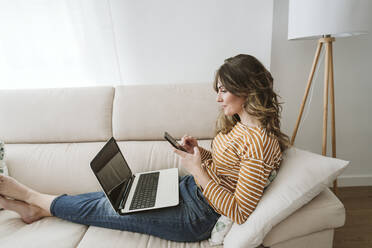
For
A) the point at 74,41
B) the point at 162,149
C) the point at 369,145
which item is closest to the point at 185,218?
the point at 162,149

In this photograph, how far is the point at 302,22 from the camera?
3.85ft

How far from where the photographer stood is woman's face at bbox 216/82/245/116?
3.05ft

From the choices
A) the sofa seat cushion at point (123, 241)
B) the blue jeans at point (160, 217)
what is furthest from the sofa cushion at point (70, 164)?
the sofa seat cushion at point (123, 241)

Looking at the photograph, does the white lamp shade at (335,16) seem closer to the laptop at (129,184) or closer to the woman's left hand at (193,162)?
the woman's left hand at (193,162)

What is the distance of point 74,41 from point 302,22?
1483 millimetres

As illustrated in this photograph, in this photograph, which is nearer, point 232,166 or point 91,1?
point 232,166

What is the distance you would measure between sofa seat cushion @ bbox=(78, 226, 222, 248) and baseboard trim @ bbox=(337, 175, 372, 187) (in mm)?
1551

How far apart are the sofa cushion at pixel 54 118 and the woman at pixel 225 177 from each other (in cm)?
35

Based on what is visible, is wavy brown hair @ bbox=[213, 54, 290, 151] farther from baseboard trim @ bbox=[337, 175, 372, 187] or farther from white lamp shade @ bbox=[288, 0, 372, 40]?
baseboard trim @ bbox=[337, 175, 372, 187]

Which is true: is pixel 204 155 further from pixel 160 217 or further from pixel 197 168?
pixel 160 217

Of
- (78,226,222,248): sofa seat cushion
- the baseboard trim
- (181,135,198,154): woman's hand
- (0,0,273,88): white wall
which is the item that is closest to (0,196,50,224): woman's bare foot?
(78,226,222,248): sofa seat cushion

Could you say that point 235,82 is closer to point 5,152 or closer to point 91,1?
point 91,1

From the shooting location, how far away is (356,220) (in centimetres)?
152

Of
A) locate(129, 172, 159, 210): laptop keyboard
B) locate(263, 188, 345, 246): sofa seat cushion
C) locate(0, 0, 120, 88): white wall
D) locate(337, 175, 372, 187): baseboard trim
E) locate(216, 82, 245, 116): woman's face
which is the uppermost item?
locate(0, 0, 120, 88): white wall
